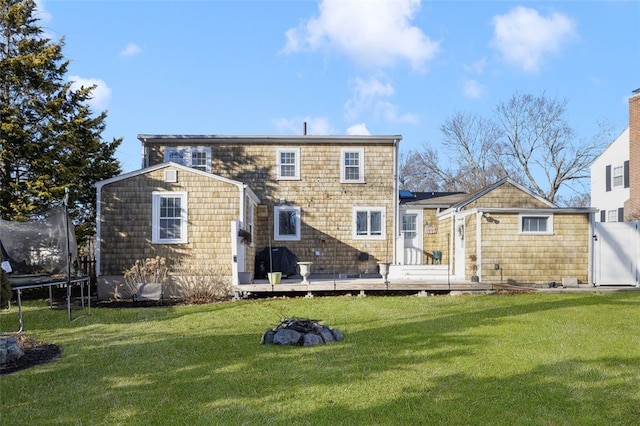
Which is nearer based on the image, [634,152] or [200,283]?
[200,283]

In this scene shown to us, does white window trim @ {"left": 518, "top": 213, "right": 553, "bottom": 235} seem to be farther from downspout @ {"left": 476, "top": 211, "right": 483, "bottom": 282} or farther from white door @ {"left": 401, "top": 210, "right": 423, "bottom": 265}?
white door @ {"left": 401, "top": 210, "right": 423, "bottom": 265}

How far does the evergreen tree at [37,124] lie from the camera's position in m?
15.6

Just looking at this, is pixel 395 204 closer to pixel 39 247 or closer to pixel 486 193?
pixel 486 193

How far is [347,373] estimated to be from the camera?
6.09 m

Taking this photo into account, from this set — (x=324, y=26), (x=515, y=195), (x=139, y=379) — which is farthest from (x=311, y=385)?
(x=515, y=195)

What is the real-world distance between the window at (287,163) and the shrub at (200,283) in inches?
222

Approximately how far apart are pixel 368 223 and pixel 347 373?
47.3ft

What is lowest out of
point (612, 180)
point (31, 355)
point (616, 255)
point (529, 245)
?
point (31, 355)

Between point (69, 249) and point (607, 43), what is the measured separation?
1296cm

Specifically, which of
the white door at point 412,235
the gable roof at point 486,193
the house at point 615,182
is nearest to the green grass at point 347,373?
the gable roof at point 486,193

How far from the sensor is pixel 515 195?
19.2 metres

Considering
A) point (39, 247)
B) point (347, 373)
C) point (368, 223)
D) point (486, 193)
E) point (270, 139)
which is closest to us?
point (347, 373)

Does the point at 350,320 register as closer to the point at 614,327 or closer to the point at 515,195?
the point at 614,327

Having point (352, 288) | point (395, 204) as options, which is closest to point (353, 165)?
point (395, 204)
